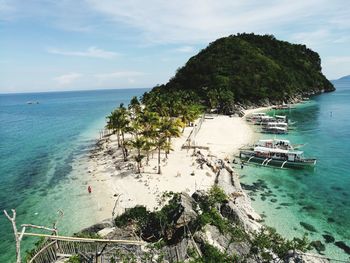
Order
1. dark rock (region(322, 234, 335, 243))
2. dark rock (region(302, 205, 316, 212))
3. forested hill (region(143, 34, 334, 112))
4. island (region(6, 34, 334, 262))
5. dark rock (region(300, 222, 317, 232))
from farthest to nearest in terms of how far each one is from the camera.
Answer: forested hill (region(143, 34, 334, 112)), dark rock (region(302, 205, 316, 212)), dark rock (region(300, 222, 317, 232)), dark rock (region(322, 234, 335, 243)), island (region(6, 34, 334, 262))

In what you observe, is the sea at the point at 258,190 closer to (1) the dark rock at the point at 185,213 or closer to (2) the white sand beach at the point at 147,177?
(2) the white sand beach at the point at 147,177

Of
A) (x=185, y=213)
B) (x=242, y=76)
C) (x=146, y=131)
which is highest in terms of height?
(x=242, y=76)

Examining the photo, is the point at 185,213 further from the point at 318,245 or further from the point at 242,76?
the point at 242,76

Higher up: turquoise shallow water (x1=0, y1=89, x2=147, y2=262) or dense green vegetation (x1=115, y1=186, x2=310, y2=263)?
dense green vegetation (x1=115, y1=186, x2=310, y2=263)

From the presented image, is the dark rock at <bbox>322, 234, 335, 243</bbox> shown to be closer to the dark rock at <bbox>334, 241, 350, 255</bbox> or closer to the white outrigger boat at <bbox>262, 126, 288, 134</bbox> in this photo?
the dark rock at <bbox>334, 241, 350, 255</bbox>

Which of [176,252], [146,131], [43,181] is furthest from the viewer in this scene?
[146,131]

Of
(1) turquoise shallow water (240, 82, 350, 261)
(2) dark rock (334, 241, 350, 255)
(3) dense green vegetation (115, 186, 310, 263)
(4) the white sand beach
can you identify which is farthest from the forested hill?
(3) dense green vegetation (115, 186, 310, 263)

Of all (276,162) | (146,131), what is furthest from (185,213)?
(276,162)

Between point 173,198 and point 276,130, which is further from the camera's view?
point 276,130

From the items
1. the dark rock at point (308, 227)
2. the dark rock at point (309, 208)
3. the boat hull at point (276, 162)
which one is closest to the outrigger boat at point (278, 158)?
the boat hull at point (276, 162)
